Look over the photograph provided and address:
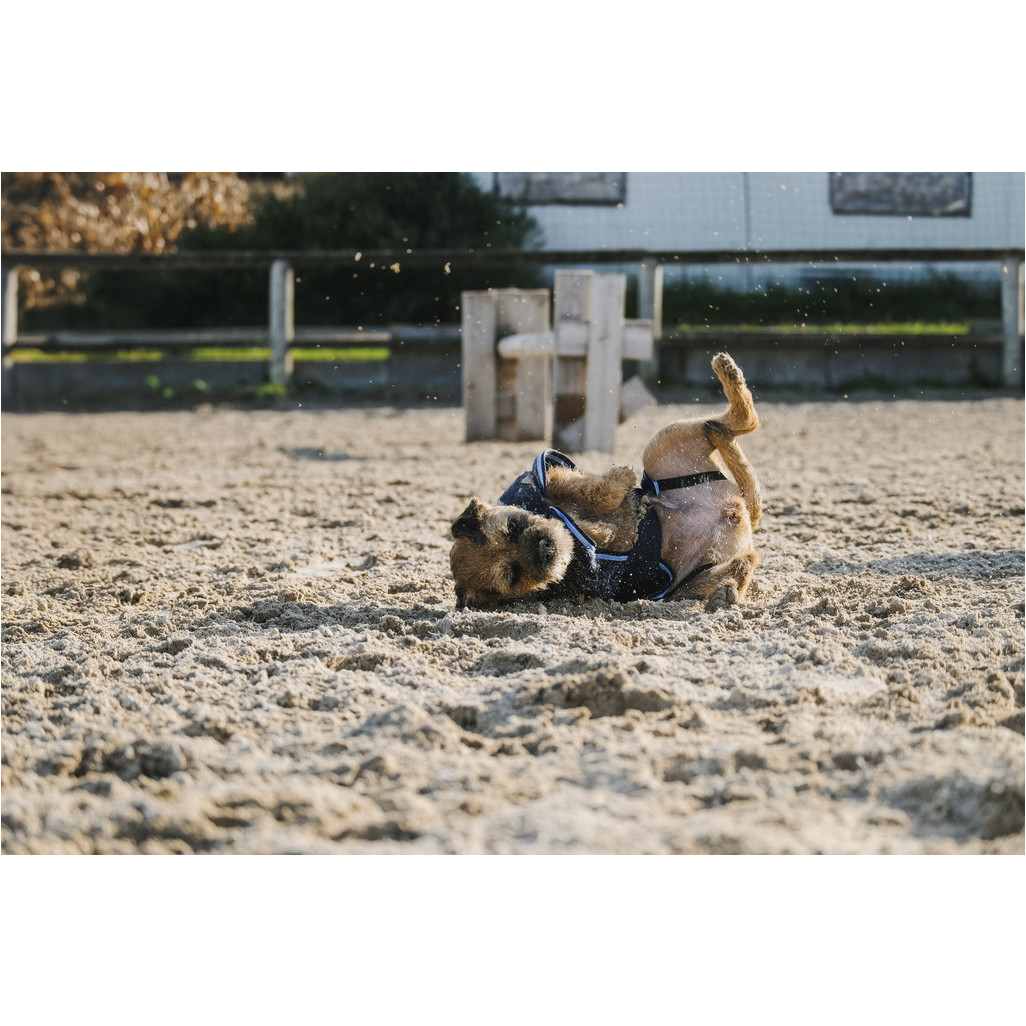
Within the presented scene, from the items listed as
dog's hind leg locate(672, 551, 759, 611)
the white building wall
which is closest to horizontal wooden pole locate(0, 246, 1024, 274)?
the white building wall

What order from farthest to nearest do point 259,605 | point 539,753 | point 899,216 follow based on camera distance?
point 899,216 → point 259,605 → point 539,753

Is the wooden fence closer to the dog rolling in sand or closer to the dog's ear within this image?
the dog rolling in sand

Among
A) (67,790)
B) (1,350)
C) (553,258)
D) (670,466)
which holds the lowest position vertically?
(67,790)

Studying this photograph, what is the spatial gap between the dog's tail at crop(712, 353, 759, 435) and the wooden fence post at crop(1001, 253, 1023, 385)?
327 inches

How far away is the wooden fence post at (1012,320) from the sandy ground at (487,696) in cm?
635

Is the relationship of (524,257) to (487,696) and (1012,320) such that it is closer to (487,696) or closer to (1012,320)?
(1012,320)

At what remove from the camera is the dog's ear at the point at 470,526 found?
2.97 metres

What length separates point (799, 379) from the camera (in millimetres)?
10836

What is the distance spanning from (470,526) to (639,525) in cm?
56

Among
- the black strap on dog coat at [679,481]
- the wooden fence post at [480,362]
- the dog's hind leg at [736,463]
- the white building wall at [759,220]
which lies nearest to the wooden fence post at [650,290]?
the white building wall at [759,220]

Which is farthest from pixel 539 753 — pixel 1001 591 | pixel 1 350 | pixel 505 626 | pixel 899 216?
pixel 899 216

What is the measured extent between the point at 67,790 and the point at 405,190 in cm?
1009

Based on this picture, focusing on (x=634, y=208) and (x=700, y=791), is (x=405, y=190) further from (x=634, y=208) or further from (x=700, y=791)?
(x=700, y=791)

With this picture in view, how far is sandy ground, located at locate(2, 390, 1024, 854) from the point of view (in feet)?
5.95
